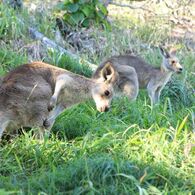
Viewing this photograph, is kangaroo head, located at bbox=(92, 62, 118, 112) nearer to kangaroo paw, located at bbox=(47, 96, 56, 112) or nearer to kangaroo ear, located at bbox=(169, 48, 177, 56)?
kangaroo paw, located at bbox=(47, 96, 56, 112)

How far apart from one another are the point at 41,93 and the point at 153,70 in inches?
132

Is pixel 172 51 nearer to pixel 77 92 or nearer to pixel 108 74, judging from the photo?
pixel 108 74

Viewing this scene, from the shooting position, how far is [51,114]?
6.16m

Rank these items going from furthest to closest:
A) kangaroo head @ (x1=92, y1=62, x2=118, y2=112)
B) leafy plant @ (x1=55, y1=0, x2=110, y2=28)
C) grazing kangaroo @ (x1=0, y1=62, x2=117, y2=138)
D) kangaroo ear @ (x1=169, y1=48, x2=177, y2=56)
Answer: leafy plant @ (x1=55, y1=0, x2=110, y2=28) → kangaroo ear @ (x1=169, y1=48, x2=177, y2=56) → kangaroo head @ (x1=92, y1=62, x2=118, y2=112) → grazing kangaroo @ (x1=0, y1=62, x2=117, y2=138)

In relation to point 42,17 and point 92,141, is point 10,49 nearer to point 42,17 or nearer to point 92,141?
point 42,17

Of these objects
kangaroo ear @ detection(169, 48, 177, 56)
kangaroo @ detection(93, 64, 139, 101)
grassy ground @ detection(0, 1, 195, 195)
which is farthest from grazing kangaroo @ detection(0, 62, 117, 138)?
kangaroo ear @ detection(169, 48, 177, 56)

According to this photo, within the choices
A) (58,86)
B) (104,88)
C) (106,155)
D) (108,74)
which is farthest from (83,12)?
(106,155)

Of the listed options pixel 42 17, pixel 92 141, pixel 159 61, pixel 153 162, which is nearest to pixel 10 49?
pixel 42 17

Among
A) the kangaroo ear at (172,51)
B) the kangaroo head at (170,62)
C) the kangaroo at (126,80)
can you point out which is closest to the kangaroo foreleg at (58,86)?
the kangaroo at (126,80)

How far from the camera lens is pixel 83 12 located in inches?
404

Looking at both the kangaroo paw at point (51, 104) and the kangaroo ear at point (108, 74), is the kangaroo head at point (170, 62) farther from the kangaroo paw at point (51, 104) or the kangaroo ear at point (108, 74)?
the kangaroo paw at point (51, 104)

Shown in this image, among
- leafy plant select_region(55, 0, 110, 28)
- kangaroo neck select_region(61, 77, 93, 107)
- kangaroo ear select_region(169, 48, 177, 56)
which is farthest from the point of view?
leafy plant select_region(55, 0, 110, 28)

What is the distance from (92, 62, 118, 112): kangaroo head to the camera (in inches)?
266

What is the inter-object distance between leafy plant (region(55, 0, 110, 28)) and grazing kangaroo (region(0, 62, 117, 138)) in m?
3.47
